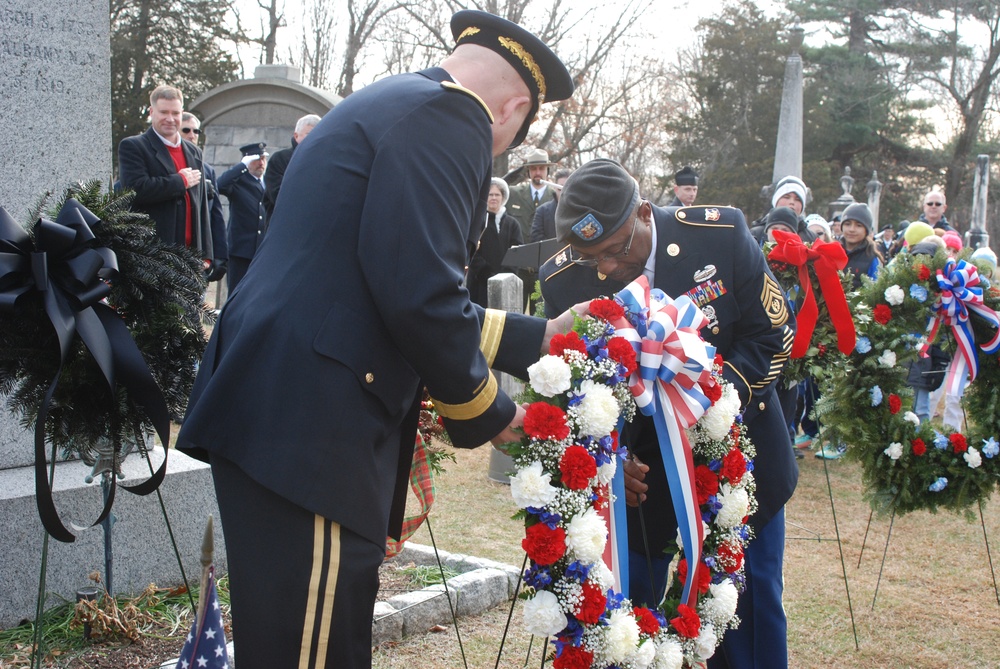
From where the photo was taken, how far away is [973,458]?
5305 millimetres

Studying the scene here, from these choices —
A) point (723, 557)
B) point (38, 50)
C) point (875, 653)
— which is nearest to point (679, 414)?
point (723, 557)

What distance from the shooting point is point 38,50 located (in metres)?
4.47

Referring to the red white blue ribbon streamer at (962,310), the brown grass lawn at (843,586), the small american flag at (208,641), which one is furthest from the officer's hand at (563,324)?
the red white blue ribbon streamer at (962,310)

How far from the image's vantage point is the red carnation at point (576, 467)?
264cm

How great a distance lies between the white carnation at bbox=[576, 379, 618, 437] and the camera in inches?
105

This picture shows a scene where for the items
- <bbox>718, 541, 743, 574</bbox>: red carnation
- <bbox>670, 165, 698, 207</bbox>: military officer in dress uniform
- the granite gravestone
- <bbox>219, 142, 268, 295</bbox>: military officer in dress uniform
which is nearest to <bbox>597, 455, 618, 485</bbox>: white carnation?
<bbox>718, 541, 743, 574</bbox>: red carnation

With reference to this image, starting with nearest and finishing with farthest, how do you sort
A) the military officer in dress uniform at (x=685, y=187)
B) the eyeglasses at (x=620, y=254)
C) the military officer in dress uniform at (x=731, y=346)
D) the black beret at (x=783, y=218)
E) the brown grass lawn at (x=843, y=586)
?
1. the eyeglasses at (x=620, y=254)
2. the military officer in dress uniform at (x=731, y=346)
3. the brown grass lawn at (x=843, y=586)
4. the black beret at (x=783, y=218)
5. the military officer in dress uniform at (x=685, y=187)

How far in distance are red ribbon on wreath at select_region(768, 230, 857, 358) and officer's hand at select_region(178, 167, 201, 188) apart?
3.94 m

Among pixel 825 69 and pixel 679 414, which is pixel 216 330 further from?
pixel 825 69

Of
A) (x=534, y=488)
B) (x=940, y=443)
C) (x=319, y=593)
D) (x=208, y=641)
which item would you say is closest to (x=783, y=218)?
(x=940, y=443)

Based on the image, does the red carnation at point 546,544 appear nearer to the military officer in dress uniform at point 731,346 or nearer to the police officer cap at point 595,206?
the military officer in dress uniform at point 731,346

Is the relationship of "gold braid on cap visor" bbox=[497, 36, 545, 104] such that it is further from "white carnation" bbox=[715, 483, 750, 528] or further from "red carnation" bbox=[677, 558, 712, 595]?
"red carnation" bbox=[677, 558, 712, 595]

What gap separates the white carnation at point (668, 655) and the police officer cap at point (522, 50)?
5.24 ft

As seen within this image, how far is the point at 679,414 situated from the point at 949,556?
459 cm
